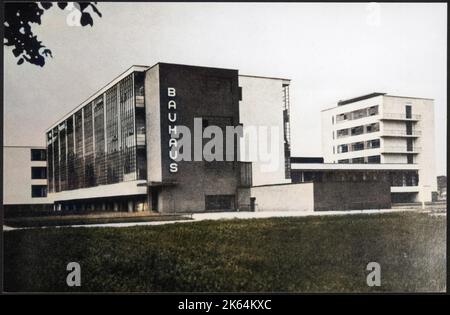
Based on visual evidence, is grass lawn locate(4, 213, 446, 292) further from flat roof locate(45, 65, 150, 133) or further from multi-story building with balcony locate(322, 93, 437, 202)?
flat roof locate(45, 65, 150, 133)

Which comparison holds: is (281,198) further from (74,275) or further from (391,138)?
(74,275)

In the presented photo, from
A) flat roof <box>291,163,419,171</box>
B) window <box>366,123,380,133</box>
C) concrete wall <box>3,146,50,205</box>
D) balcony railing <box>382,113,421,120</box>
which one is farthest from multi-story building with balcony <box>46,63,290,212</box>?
balcony railing <box>382,113,421,120</box>

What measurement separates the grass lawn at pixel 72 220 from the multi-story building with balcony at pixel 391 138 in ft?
13.3

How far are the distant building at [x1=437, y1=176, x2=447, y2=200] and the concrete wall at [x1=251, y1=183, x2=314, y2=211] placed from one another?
2612mm

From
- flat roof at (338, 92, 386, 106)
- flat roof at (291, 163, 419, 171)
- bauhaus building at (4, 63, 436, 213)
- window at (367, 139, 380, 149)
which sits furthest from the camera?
flat roof at (291, 163, 419, 171)

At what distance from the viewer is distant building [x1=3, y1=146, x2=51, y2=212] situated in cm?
890

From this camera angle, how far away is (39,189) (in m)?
9.34

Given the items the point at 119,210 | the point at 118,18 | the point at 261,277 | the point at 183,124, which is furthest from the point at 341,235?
the point at 118,18

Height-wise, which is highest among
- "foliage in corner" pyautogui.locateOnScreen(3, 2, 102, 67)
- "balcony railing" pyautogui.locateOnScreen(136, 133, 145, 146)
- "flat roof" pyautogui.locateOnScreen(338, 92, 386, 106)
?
"foliage in corner" pyautogui.locateOnScreen(3, 2, 102, 67)

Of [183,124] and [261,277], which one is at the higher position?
[183,124]

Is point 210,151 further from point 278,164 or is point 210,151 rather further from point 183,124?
point 278,164

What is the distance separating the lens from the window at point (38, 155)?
9172 millimetres
